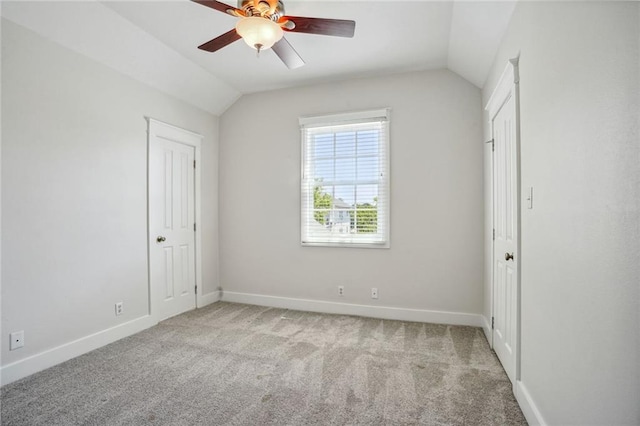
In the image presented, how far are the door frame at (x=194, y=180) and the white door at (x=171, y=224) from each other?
0.01 metres

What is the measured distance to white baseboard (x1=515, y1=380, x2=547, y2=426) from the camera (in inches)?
67.6

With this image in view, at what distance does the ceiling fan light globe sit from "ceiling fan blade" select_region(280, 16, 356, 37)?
0.13 meters

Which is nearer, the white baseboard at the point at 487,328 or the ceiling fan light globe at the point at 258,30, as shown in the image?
the ceiling fan light globe at the point at 258,30

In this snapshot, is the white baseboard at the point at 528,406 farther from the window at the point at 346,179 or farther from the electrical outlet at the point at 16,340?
the electrical outlet at the point at 16,340

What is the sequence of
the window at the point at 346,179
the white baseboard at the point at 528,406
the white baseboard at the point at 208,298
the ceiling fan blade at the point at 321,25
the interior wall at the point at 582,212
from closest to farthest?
the interior wall at the point at 582,212
the white baseboard at the point at 528,406
the ceiling fan blade at the point at 321,25
the window at the point at 346,179
the white baseboard at the point at 208,298

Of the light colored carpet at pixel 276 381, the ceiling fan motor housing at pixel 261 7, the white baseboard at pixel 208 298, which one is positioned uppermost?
the ceiling fan motor housing at pixel 261 7

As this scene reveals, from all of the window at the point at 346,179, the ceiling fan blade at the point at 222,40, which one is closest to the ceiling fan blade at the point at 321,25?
the ceiling fan blade at the point at 222,40

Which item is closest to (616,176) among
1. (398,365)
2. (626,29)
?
(626,29)

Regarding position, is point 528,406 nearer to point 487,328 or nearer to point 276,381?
point 487,328

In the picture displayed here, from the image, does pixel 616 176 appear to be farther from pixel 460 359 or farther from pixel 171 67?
→ pixel 171 67

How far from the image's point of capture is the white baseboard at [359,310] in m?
3.52

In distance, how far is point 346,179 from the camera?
13.0 feet

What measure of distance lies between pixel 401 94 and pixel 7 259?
397 centimetres

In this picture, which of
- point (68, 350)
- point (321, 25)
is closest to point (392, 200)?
point (321, 25)
